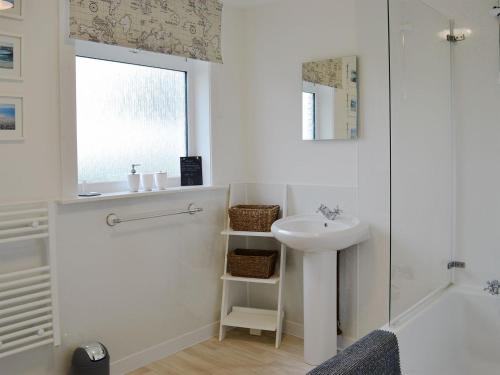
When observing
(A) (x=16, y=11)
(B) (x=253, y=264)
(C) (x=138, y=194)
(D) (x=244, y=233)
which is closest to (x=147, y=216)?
(C) (x=138, y=194)

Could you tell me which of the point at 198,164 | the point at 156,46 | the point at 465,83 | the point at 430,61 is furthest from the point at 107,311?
the point at 465,83

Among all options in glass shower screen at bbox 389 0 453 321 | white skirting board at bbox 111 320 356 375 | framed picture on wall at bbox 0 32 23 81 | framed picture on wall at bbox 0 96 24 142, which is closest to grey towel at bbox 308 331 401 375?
glass shower screen at bbox 389 0 453 321

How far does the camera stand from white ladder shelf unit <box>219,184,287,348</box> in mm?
3137

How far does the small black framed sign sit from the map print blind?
0.69 meters

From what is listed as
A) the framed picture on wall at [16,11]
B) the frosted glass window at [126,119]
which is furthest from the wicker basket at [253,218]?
the framed picture on wall at [16,11]

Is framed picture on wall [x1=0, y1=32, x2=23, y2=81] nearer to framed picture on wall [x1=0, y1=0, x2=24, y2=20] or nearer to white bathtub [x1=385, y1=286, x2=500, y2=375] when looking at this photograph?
framed picture on wall [x1=0, y1=0, x2=24, y2=20]

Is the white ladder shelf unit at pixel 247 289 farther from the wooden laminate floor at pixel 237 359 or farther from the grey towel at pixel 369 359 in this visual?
the grey towel at pixel 369 359

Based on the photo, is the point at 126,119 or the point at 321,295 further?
the point at 126,119

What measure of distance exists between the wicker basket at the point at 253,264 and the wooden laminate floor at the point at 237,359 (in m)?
0.46

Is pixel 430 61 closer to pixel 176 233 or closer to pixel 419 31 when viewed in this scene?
pixel 419 31

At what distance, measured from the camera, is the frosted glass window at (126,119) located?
270cm

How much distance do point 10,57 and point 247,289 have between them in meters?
2.24

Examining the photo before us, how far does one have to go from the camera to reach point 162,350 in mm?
2930

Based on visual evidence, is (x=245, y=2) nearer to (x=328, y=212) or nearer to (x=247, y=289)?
(x=328, y=212)
